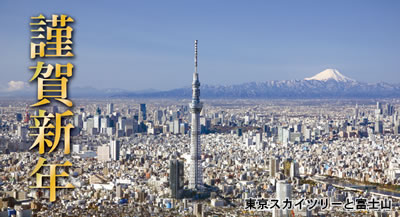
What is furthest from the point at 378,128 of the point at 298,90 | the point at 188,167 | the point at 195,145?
the point at 298,90

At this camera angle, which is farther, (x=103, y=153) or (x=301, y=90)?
(x=301, y=90)

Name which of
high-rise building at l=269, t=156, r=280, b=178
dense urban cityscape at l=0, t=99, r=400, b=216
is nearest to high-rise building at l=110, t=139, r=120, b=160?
dense urban cityscape at l=0, t=99, r=400, b=216

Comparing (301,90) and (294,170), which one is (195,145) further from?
(301,90)

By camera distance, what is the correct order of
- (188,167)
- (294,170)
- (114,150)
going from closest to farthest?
(188,167) → (294,170) → (114,150)

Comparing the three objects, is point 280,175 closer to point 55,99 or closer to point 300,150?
point 300,150

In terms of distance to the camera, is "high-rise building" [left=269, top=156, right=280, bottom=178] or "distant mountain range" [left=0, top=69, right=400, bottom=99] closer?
"high-rise building" [left=269, top=156, right=280, bottom=178]

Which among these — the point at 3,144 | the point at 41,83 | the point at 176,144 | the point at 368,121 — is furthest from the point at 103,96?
the point at 41,83

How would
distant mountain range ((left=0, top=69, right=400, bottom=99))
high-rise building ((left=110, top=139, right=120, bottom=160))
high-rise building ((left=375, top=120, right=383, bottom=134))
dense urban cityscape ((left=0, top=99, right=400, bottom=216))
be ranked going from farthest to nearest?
distant mountain range ((left=0, top=69, right=400, bottom=99)), high-rise building ((left=375, top=120, right=383, bottom=134)), high-rise building ((left=110, top=139, right=120, bottom=160)), dense urban cityscape ((left=0, top=99, right=400, bottom=216))

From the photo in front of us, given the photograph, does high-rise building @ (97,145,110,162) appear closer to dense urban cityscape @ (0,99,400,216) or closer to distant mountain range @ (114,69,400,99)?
dense urban cityscape @ (0,99,400,216)
